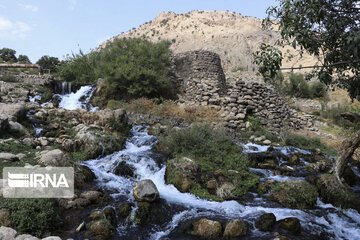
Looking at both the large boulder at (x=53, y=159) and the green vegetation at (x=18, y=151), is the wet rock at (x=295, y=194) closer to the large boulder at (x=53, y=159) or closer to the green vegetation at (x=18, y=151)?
the large boulder at (x=53, y=159)

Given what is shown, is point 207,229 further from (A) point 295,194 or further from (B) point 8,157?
(B) point 8,157

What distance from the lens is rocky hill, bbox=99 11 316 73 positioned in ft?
98.8

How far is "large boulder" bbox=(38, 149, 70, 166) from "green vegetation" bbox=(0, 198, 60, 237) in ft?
4.37

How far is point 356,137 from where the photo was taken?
4.67 m

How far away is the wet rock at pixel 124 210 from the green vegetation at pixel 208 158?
4.44 ft

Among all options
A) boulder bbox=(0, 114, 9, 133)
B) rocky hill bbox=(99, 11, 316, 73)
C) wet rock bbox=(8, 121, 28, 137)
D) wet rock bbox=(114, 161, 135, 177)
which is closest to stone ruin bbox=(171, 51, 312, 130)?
wet rock bbox=(114, 161, 135, 177)

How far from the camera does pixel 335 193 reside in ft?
14.9

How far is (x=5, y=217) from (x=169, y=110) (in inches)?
349

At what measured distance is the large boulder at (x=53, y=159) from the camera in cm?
471

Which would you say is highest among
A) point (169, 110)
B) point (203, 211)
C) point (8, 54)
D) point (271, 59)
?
point (8, 54)

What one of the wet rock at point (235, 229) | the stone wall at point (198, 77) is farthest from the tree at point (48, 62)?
the wet rock at point (235, 229)

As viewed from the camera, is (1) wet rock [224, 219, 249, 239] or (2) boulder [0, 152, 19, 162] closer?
(1) wet rock [224, 219, 249, 239]

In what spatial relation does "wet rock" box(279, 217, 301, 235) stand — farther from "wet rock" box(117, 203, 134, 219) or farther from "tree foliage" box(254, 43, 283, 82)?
"wet rock" box(117, 203, 134, 219)

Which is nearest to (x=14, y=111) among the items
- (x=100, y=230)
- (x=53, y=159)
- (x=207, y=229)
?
(x=53, y=159)
